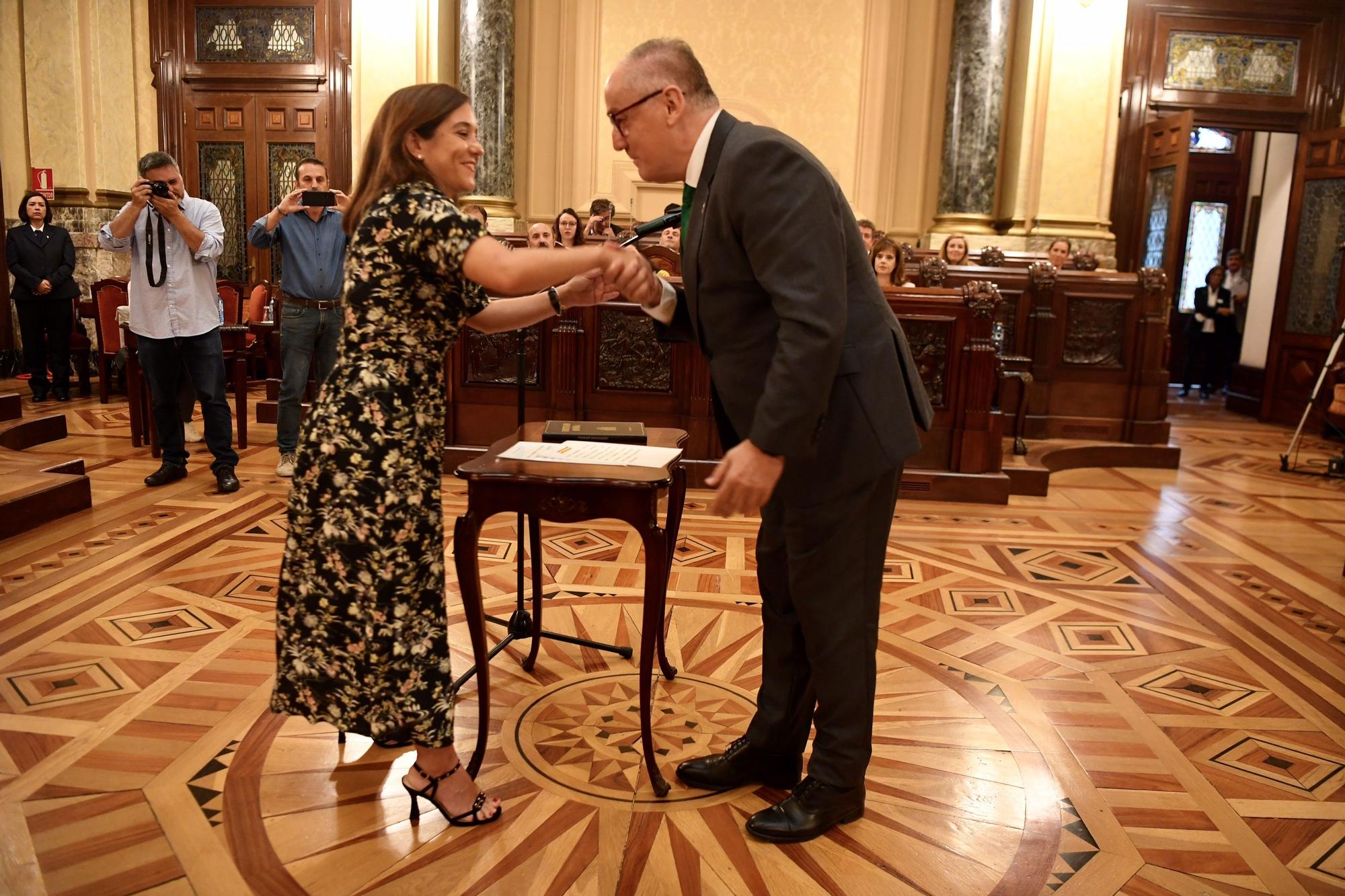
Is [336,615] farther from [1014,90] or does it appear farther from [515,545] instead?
[1014,90]

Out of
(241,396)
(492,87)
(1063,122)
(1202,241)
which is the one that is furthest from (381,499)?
(1202,241)

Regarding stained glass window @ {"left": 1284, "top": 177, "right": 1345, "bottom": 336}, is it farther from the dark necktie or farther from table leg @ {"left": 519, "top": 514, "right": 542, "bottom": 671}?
the dark necktie

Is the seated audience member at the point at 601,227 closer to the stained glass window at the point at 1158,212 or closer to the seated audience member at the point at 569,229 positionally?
the seated audience member at the point at 569,229

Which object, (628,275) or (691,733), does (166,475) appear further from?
(628,275)

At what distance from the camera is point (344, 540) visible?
185 centimetres

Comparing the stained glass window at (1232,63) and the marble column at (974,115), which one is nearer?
the marble column at (974,115)

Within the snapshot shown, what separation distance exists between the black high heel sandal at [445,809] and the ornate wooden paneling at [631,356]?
3258 mm

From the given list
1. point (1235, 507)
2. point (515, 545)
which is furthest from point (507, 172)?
point (1235, 507)

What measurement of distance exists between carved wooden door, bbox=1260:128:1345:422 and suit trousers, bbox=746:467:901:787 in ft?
24.6

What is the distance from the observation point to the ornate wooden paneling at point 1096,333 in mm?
6730

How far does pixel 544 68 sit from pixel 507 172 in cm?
111

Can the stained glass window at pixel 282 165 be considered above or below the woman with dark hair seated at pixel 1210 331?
above

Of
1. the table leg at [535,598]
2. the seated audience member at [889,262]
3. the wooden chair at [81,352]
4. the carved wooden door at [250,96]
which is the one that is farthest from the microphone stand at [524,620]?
the carved wooden door at [250,96]

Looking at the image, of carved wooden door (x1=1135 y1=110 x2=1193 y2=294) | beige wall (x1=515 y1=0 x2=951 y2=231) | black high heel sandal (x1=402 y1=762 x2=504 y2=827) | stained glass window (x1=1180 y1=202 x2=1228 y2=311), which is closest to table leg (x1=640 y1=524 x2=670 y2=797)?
black high heel sandal (x1=402 y1=762 x2=504 y2=827)
